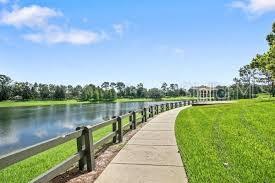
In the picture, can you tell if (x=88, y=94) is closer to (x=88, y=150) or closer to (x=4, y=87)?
(x=4, y=87)

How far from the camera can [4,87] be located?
146 meters

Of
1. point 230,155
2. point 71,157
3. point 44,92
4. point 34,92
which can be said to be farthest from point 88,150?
point 44,92

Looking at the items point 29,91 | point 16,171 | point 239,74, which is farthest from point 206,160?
point 29,91

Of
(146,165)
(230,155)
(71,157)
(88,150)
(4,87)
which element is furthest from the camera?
(4,87)

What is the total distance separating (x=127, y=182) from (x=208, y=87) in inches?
2292

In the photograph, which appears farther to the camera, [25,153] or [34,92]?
[34,92]

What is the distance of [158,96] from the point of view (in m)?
193

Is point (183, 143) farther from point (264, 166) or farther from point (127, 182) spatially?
point (127, 182)

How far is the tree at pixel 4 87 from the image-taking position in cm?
14069

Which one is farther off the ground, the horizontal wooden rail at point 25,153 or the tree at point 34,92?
the tree at point 34,92

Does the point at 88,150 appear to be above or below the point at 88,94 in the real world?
below

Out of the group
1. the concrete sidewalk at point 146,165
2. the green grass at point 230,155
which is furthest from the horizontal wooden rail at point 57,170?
the green grass at point 230,155

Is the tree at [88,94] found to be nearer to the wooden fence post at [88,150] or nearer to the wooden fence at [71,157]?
the wooden fence at [71,157]

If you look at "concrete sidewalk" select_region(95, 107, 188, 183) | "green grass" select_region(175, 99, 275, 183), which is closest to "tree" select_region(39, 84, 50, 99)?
"green grass" select_region(175, 99, 275, 183)
